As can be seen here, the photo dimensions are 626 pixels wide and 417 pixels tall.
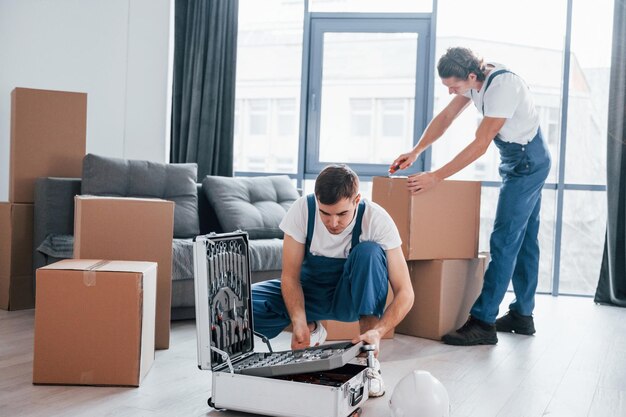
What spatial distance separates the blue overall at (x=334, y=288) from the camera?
6.58 feet

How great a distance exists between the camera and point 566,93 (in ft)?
15.1

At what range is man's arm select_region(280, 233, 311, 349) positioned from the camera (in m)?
1.96

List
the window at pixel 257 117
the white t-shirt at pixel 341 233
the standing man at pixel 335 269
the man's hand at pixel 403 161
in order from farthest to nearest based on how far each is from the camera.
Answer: the window at pixel 257 117, the man's hand at pixel 403 161, the white t-shirt at pixel 341 233, the standing man at pixel 335 269

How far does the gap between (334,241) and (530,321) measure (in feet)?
4.94

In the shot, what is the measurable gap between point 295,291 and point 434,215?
1103mm

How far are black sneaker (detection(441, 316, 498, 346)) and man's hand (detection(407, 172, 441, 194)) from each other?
0.63m

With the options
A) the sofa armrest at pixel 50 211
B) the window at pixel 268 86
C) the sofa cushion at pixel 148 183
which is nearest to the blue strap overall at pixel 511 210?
the sofa cushion at pixel 148 183

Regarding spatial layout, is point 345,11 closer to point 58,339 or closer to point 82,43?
point 82,43

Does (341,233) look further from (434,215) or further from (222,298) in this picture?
(434,215)

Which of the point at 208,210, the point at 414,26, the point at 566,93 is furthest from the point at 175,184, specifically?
the point at 566,93

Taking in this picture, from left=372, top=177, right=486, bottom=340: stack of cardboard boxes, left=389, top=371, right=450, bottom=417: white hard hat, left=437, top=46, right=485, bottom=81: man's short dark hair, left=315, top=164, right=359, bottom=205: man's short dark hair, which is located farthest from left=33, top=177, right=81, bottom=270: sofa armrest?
left=389, top=371, right=450, bottom=417: white hard hat

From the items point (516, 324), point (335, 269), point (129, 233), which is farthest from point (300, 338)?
point (516, 324)

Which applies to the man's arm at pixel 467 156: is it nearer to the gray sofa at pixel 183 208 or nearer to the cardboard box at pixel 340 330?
the cardboard box at pixel 340 330

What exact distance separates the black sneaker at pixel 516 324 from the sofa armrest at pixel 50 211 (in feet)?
6.86
